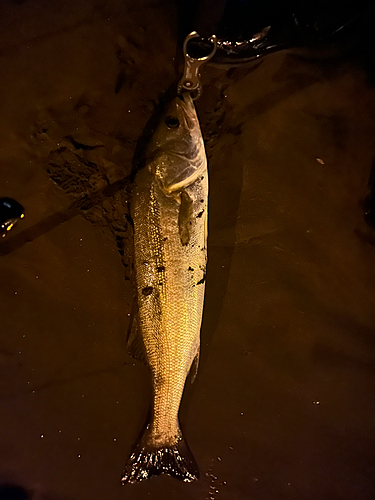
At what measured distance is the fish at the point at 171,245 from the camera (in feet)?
7.51

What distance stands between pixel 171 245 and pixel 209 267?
0.58 metres

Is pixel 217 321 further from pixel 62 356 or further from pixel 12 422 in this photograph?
pixel 12 422

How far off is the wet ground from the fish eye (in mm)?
436

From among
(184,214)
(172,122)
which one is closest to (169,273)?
(184,214)

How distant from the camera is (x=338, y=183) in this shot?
2.66 metres

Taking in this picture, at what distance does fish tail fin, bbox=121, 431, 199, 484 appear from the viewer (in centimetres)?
260

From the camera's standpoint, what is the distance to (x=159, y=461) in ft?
8.51

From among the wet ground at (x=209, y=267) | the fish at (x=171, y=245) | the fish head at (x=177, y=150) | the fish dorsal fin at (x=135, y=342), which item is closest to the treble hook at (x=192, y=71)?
the wet ground at (x=209, y=267)

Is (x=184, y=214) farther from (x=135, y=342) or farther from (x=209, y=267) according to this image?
(x=135, y=342)

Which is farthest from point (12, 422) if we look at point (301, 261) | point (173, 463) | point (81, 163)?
point (301, 261)

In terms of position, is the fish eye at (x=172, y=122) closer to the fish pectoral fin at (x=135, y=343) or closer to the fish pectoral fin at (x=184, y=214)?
the fish pectoral fin at (x=184, y=214)

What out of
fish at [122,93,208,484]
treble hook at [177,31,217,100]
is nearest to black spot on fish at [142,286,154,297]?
fish at [122,93,208,484]

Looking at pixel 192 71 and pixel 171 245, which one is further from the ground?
pixel 192 71

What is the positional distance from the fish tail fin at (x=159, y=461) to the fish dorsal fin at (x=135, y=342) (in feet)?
2.23
